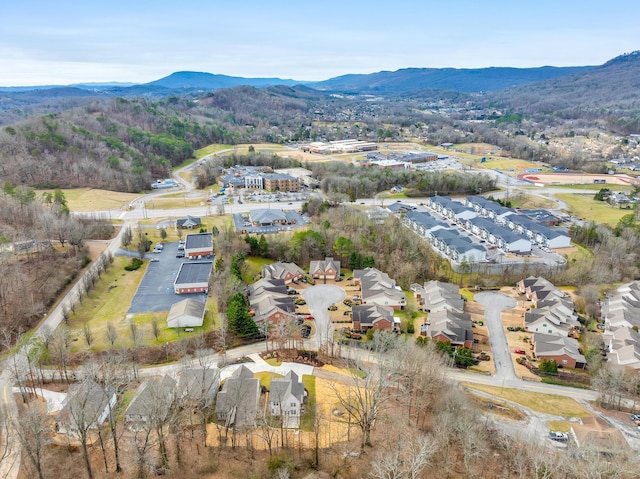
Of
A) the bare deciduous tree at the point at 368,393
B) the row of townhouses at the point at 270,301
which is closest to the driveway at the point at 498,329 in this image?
the bare deciduous tree at the point at 368,393

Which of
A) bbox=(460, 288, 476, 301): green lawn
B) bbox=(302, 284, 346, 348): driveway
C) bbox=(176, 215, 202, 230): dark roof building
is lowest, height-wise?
bbox=(460, 288, 476, 301): green lawn

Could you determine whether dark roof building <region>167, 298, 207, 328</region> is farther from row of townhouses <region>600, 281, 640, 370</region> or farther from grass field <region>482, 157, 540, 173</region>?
grass field <region>482, 157, 540, 173</region>

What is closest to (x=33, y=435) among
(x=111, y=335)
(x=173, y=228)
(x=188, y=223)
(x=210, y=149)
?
(x=111, y=335)

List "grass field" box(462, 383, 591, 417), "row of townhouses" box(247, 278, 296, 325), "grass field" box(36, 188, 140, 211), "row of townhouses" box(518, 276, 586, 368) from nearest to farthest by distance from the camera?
"grass field" box(462, 383, 591, 417) < "row of townhouses" box(518, 276, 586, 368) < "row of townhouses" box(247, 278, 296, 325) < "grass field" box(36, 188, 140, 211)

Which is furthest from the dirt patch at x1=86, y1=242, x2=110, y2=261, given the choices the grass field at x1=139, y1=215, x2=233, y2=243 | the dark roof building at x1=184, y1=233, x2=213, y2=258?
the dark roof building at x1=184, y1=233, x2=213, y2=258

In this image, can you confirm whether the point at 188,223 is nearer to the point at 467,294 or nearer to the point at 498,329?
the point at 467,294

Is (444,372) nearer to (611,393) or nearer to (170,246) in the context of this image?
(611,393)
